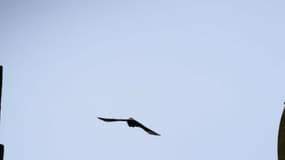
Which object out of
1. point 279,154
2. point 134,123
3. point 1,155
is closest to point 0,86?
point 1,155

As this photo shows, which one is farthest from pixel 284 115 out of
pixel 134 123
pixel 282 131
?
pixel 134 123

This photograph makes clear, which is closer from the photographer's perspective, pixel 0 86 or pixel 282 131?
pixel 0 86

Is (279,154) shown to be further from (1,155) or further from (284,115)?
(1,155)

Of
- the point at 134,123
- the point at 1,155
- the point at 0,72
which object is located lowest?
the point at 1,155

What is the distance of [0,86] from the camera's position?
47.3ft

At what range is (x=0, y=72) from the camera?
47.1ft

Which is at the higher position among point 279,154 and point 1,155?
point 279,154

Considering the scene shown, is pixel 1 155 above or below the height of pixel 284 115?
below

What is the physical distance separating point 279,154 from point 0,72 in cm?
1362

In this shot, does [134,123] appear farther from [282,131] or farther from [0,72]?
[282,131]

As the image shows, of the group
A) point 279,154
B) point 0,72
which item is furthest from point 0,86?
point 279,154

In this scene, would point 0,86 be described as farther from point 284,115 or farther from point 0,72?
point 284,115

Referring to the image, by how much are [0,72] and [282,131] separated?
547 inches

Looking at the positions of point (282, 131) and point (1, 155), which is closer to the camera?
point (1, 155)
